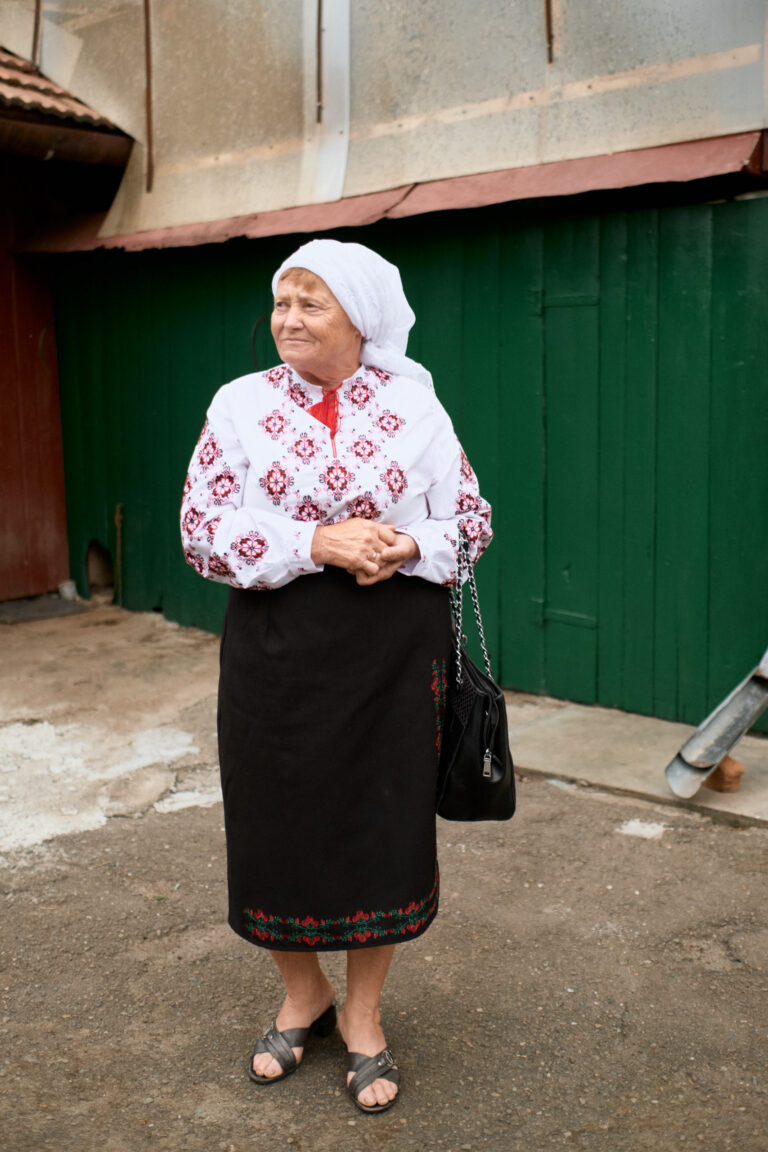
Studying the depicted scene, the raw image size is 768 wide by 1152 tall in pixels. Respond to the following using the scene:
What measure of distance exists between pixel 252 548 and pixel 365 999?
107cm

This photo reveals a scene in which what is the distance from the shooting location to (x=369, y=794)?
252cm

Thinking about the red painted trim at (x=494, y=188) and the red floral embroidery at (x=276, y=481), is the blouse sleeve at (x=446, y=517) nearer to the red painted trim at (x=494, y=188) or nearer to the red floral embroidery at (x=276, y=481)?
the red floral embroidery at (x=276, y=481)

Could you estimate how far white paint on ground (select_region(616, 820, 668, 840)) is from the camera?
4.02 meters

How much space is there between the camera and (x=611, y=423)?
5.14 m

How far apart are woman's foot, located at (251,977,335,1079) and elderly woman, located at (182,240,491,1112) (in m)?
0.16

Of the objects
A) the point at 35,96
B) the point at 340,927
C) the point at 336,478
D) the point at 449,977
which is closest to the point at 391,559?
the point at 336,478

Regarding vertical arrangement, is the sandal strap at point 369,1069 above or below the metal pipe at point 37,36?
below

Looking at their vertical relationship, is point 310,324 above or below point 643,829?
above

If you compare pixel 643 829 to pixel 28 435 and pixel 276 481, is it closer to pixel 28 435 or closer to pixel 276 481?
pixel 276 481

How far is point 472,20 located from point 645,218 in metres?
1.29

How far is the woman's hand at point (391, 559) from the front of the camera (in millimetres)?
2424

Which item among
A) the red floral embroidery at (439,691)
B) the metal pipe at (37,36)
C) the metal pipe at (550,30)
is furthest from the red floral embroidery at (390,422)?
the metal pipe at (37,36)

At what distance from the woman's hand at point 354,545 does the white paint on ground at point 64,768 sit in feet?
7.12

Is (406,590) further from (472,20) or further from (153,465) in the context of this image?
(153,465)
